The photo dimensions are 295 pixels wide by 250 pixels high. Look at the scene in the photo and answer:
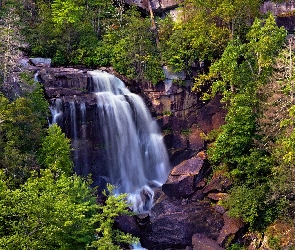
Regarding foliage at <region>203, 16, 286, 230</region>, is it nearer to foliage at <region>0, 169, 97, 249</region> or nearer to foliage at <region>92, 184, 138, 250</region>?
foliage at <region>92, 184, 138, 250</region>

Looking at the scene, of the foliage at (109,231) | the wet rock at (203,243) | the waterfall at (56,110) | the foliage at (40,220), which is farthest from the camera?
the waterfall at (56,110)

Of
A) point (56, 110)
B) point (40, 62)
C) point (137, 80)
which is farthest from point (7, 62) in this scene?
point (137, 80)

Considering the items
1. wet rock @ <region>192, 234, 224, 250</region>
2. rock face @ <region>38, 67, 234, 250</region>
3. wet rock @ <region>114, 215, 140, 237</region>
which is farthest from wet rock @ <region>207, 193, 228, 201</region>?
wet rock @ <region>114, 215, 140, 237</region>

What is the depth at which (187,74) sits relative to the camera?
2702 cm

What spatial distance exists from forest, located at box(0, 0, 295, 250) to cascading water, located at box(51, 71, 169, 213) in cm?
258

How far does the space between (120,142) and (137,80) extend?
527 centimetres

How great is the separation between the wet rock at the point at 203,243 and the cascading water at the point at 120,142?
145 inches

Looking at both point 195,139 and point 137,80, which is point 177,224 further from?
point 137,80

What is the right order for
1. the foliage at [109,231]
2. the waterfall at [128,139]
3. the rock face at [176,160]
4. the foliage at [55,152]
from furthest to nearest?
the waterfall at [128,139] → the rock face at [176,160] → the foliage at [55,152] → the foliage at [109,231]

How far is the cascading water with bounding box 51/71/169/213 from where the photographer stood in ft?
76.2

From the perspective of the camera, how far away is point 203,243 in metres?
18.9

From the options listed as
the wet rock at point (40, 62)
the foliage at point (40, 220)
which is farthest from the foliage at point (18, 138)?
the wet rock at point (40, 62)

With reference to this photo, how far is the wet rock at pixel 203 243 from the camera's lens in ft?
61.1

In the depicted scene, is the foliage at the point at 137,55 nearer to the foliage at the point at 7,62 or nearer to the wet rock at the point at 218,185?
the wet rock at the point at 218,185
